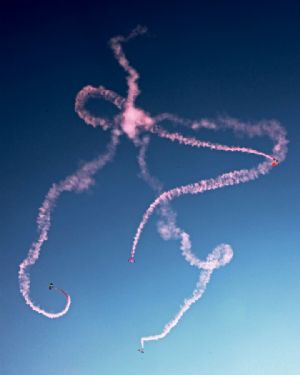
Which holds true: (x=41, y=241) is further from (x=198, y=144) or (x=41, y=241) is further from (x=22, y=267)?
(x=198, y=144)

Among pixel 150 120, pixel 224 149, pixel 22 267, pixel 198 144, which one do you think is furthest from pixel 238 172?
pixel 22 267

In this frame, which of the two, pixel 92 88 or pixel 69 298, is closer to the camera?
pixel 92 88

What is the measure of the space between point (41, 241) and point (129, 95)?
330 inches

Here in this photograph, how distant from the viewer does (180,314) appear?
17.0 metres

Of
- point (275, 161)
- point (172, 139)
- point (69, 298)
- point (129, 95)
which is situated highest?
point (129, 95)

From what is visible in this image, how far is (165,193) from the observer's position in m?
16.6

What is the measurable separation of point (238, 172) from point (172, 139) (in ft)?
11.5

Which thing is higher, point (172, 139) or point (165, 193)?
point (172, 139)

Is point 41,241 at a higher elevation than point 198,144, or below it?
below

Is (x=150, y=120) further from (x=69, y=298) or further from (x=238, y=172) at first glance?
(x=69, y=298)

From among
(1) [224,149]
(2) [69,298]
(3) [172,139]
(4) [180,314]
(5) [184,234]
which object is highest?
(3) [172,139]

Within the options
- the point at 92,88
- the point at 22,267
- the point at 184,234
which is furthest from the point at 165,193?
the point at 22,267

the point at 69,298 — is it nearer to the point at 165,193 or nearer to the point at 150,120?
the point at 165,193

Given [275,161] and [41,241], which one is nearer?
[275,161]
